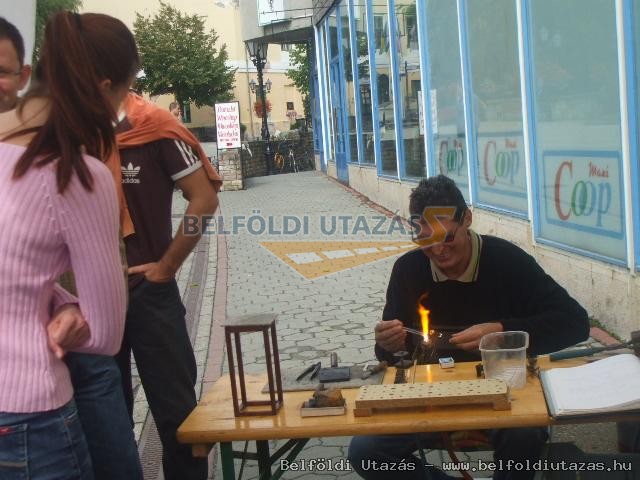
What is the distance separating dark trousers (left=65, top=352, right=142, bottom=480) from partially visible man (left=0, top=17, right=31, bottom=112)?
30.4 inches

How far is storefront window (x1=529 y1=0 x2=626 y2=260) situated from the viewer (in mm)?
5984

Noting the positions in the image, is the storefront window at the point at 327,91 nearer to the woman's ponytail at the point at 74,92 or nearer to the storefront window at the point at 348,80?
the storefront window at the point at 348,80

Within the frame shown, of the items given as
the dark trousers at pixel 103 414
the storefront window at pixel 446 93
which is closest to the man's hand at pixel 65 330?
the dark trousers at pixel 103 414

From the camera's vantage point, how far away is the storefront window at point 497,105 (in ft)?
26.3

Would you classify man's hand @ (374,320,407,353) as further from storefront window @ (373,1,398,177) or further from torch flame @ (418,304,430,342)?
storefront window @ (373,1,398,177)

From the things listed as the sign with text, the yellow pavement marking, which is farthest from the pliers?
the sign with text

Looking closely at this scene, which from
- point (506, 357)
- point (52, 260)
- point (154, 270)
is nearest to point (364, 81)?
point (154, 270)

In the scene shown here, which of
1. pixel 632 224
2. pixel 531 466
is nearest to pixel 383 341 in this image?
pixel 531 466

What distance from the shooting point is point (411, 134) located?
12.6 metres

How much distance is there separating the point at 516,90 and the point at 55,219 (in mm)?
6772

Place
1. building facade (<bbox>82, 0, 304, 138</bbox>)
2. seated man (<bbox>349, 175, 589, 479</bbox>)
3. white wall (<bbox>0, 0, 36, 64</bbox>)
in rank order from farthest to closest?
1. building facade (<bbox>82, 0, 304, 138</bbox>)
2. seated man (<bbox>349, 175, 589, 479</bbox>)
3. white wall (<bbox>0, 0, 36, 64</bbox>)

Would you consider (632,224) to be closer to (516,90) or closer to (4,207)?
(516,90)

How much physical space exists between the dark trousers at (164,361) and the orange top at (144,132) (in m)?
0.27

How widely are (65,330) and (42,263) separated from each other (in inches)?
6.1
